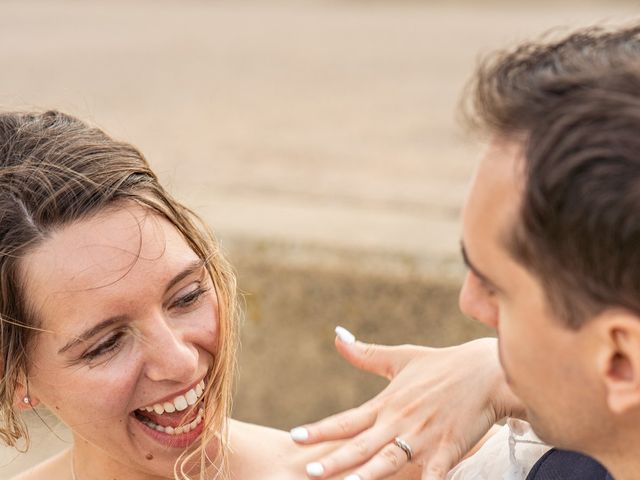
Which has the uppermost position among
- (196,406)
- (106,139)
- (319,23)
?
(106,139)

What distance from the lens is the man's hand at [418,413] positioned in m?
1.89

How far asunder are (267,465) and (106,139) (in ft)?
2.43

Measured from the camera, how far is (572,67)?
145 cm

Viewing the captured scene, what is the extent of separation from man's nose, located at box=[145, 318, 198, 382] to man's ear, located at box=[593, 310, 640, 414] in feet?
2.63

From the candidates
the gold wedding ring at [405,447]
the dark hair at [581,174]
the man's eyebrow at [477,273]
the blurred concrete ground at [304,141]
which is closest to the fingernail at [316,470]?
the gold wedding ring at [405,447]

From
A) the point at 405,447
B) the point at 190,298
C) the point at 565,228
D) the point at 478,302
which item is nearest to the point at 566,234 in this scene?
the point at 565,228

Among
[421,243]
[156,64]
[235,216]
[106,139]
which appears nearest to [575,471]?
[106,139]

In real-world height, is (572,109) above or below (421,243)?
above

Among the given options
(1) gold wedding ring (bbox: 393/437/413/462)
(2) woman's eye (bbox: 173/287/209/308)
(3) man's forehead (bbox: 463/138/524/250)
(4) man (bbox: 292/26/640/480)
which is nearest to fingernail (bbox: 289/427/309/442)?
(1) gold wedding ring (bbox: 393/437/413/462)

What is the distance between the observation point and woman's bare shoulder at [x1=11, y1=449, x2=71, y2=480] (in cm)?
234

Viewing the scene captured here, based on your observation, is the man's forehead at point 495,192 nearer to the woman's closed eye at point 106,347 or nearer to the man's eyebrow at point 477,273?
the man's eyebrow at point 477,273

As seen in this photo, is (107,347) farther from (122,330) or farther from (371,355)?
(371,355)

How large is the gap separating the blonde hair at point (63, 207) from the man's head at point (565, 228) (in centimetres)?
70

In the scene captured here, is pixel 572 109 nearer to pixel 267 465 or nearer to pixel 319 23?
pixel 267 465
